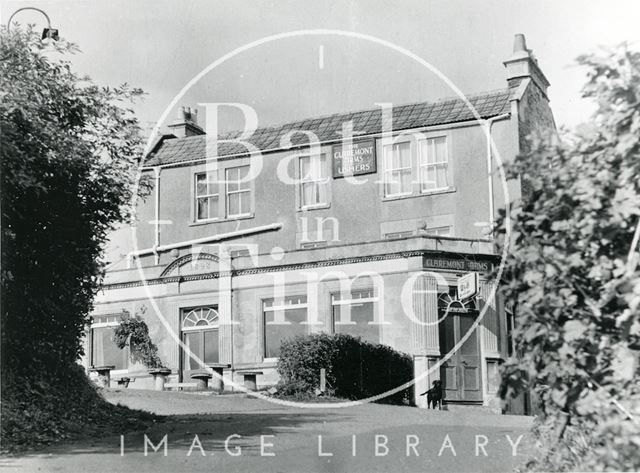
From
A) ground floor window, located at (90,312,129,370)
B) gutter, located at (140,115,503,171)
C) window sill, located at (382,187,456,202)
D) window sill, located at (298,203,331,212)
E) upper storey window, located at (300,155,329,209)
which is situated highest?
gutter, located at (140,115,503,171)

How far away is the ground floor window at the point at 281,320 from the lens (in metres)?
26.2

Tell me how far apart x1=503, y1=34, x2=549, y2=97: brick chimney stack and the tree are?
15.7 meters

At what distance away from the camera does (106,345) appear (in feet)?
91.7

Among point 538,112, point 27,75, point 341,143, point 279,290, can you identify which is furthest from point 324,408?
point 538,112

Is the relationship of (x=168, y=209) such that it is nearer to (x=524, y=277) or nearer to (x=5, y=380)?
(x=5, y=380)

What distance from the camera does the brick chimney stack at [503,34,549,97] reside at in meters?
28.6

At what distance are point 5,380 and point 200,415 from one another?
15.0 feet

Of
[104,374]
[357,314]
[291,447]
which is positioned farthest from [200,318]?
[291,447]

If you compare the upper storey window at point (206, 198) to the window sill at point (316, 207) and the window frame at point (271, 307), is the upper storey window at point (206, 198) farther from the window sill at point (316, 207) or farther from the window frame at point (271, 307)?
the window frame at point (271, 307)

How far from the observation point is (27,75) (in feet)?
46.9

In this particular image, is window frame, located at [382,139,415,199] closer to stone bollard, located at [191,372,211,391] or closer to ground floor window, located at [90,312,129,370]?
stone bollard, located at [191,372,211,391]

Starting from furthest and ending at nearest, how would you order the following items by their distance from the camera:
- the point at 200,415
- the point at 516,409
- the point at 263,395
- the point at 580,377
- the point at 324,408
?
the point at 516,409 → the point at 263,395 → the point at 324,408 → the point at 200,415 → the point at 580,377

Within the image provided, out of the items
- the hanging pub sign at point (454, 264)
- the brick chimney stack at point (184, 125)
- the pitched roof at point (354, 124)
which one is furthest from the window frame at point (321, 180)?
the brick chimney stack at point (184, 125)

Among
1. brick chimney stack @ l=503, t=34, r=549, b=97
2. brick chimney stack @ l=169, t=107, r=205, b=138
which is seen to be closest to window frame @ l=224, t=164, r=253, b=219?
brick chimney stack @ l=169, t=107, r=205, b=138
